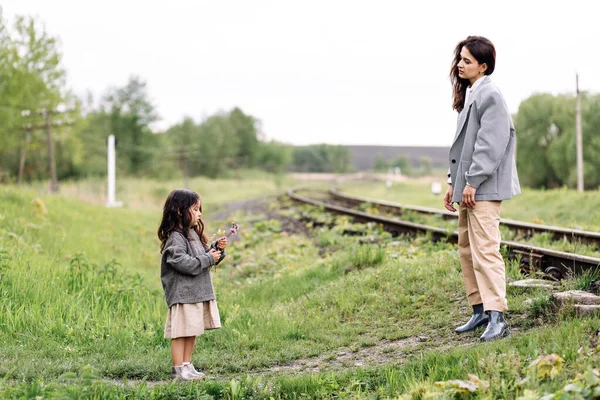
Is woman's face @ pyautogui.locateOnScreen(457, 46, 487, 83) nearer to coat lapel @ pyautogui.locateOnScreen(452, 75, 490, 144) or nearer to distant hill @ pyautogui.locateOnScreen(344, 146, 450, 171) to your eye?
coat lapel @ pyautogui.locateOnScreen(452, 75, 490, 144)

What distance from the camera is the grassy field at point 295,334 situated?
13.2ft

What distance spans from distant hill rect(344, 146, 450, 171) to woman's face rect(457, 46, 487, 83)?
8804cm

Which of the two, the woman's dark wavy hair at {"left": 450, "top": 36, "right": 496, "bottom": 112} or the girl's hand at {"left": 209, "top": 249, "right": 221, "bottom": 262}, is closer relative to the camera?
the girl's hand at {"left": 209, "top": 249, "right": 221, "bottom": 262}

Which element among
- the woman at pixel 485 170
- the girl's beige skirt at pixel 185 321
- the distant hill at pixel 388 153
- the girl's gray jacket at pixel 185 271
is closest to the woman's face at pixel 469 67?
the woman at pixel 485 170

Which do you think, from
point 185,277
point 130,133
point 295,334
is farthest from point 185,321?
point 130,133

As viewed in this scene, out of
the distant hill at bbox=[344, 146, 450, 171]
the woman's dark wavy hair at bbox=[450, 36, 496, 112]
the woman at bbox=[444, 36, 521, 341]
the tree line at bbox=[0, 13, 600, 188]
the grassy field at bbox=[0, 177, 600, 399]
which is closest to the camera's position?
the grassy field at bbox=[0, 177, 600, 399]

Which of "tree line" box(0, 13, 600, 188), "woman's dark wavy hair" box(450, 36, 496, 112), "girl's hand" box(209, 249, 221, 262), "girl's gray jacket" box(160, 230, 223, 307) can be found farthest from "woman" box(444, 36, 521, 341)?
"tree line" box(0, 13, 600, 188)

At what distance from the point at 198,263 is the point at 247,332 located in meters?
1.43

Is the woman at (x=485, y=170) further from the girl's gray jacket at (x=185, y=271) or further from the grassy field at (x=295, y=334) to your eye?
the girl's gray jacket at (x=185, y=271)

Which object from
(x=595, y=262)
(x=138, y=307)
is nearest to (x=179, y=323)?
(x=138, y=307)

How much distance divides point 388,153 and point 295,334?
107206 mm

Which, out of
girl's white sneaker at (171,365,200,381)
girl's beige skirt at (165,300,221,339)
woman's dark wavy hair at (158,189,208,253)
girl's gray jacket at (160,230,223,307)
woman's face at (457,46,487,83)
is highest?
woman's face at (457,46,487,83)

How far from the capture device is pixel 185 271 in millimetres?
4848

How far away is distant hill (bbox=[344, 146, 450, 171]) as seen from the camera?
97356mm
